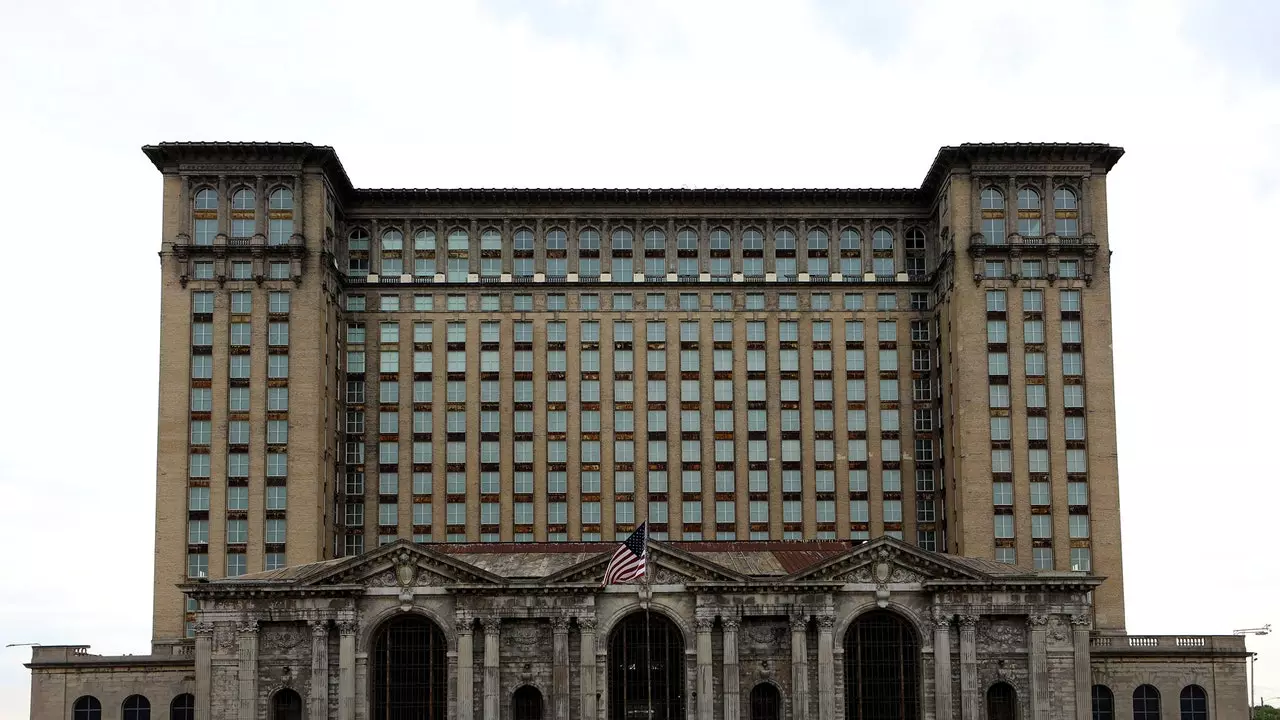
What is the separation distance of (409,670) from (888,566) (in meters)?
32.7

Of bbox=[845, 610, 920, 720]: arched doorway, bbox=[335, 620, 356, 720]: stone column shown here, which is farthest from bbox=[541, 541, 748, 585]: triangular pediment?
bbox=[335, 620, 356, 720]: stone column

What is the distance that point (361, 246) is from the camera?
5330 inches

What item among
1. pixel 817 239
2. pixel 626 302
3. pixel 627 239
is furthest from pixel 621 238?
pixel 817 239

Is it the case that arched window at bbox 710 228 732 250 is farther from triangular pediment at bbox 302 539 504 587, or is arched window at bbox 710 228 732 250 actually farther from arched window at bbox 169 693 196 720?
arched window at bbox 169 693 196 720

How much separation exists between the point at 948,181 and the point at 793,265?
14.7m

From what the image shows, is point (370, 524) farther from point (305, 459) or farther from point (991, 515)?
point (991, 515)

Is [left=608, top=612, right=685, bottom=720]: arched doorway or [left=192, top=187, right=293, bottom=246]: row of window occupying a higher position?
[left=192, top=187, right=293, bottom=246]: row of window

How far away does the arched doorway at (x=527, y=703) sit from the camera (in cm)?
10688

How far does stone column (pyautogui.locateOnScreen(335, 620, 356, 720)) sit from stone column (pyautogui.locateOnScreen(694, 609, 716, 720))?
22.8 meters

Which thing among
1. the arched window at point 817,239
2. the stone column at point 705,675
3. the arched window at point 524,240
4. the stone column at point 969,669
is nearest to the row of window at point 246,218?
Answer: the arched window at point 524,240

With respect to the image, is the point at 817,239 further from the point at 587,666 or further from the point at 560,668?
the point at 560,668

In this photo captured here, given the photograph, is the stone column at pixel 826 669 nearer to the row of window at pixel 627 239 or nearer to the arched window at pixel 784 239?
the arched window at pixel 784 239

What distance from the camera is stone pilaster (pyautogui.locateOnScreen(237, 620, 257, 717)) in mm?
106062

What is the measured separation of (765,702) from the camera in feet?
354
